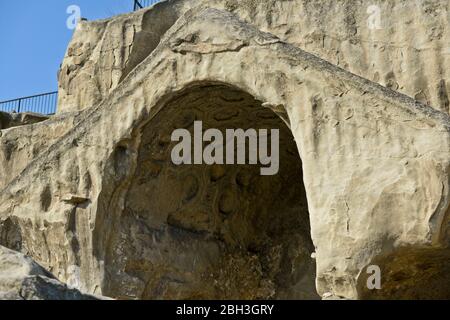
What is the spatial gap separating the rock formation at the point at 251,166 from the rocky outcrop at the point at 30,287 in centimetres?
285

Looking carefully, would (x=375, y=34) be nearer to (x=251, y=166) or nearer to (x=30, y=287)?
(x=251, y=166)

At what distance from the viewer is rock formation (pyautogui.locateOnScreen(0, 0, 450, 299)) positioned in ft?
30.4

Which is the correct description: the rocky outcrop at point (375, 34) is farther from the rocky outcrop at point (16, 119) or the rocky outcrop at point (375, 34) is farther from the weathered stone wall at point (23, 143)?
the rocky outcrop at point (16, 119)

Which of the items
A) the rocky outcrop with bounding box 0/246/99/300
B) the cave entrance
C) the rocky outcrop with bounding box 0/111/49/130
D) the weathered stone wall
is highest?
the rocky outcrop with bounding box 0/111/49/130

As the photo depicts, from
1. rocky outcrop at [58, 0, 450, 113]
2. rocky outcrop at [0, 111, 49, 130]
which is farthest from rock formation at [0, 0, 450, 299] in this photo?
rocky outcrop at [0, 111, 49, 130]

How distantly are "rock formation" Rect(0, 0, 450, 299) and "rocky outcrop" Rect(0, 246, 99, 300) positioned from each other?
2.85 metres

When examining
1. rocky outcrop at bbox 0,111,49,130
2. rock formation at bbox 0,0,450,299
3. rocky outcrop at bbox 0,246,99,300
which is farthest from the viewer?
rocky outcrop at bbox 0,111,49,130

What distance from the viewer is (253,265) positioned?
1317 centimetres

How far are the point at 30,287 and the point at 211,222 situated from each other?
18.0 ft

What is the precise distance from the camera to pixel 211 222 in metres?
12.7

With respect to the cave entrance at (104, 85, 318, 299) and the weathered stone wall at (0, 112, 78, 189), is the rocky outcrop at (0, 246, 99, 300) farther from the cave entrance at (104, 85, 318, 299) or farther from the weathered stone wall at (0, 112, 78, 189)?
the weathered stone wall at (0, 112, 78, 189)

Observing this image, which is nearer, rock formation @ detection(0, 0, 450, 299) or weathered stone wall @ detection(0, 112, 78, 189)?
rock formation @ detection(0, 0, 450, 299)
